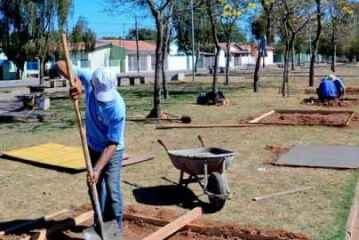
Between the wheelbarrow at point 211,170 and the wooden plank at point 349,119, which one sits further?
the wooden plank at point 349,119

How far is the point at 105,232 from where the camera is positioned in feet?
16.9

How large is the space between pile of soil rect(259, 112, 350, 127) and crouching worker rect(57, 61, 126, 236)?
9.50 m

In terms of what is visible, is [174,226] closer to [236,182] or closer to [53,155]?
[236,182]

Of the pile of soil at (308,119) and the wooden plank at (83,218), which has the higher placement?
the pile of soil at (308,119)

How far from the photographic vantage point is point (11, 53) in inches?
1944

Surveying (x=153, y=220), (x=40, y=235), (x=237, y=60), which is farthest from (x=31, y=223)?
(x=237, y=60)

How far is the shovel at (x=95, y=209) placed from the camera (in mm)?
4879

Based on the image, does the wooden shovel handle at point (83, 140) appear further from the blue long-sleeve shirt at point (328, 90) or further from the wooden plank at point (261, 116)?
the blue long-sleeve shirt at point (328, 90)

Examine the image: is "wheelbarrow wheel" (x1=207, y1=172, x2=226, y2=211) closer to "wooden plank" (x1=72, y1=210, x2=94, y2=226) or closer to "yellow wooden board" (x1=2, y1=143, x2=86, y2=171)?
"wooden plank" (x1=72, y1=210, x2=94, y2=226)

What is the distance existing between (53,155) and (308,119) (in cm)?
743

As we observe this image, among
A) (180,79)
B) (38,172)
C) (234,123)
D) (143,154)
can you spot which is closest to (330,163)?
(143,154)

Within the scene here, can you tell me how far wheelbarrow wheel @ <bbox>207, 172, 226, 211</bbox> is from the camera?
21.5 feet

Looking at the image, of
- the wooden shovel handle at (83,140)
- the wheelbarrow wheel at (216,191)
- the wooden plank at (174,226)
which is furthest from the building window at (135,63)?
the wooden shovel handle at (83,140)

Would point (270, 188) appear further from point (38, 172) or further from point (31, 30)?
point (31, 30)
